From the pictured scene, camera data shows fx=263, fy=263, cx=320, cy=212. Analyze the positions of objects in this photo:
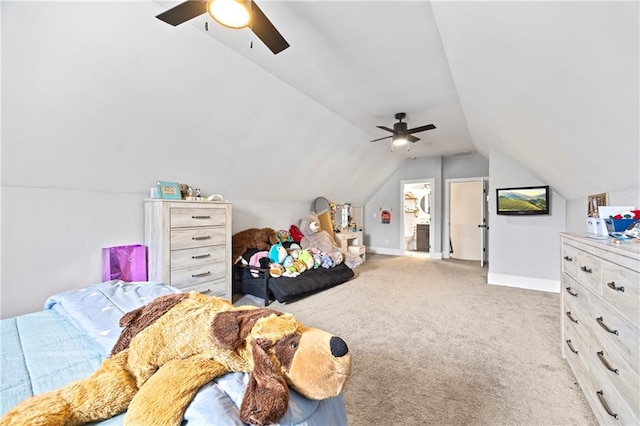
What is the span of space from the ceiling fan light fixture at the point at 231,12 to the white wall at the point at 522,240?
14.4ft

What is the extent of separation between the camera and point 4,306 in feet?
6.69

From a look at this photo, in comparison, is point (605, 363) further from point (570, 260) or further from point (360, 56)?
point (360, 56)

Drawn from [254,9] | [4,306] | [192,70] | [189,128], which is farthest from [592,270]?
[4,306]

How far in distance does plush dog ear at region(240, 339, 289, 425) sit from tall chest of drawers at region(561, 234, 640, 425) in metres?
1.40

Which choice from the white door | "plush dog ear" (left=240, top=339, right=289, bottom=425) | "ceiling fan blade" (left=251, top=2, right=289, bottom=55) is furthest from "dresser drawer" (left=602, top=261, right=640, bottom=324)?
the white door

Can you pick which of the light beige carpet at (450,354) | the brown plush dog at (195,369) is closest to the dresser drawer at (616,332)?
the light beige carpet at (450,354)

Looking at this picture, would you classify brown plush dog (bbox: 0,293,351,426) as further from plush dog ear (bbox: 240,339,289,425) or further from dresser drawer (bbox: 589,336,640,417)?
dresser drawer (bbox: 589,336,640,417)

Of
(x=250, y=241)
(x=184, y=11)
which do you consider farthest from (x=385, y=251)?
(x=184, y=11)

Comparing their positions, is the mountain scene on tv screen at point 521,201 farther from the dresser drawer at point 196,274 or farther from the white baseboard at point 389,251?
the dresser drawer at point 196,274

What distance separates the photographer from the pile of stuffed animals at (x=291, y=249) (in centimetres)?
368

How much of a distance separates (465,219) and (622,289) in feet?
19.3

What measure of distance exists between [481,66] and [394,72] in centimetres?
87

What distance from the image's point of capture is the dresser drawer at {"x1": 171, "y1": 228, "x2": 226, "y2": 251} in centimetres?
271

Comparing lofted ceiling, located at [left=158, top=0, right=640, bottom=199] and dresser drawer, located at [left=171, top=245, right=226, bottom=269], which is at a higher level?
lofted ceiling, located at [left=158, top=0, right=640, bottom=199]
